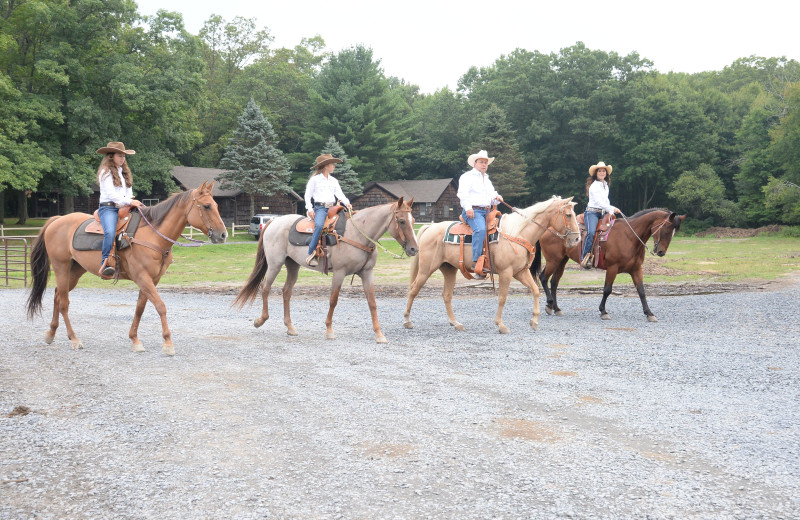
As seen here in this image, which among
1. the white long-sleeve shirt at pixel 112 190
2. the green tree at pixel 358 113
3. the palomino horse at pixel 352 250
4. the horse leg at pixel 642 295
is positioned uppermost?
the green tree at pixel 358 113

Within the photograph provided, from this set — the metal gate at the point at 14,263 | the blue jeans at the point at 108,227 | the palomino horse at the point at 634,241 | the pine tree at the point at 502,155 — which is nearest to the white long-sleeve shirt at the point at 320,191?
the blue jeans at the point at 108,227

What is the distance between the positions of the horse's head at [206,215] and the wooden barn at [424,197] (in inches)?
2084

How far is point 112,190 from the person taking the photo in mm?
8930

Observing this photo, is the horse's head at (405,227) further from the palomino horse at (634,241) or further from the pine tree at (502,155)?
the pine tree at (502,155)

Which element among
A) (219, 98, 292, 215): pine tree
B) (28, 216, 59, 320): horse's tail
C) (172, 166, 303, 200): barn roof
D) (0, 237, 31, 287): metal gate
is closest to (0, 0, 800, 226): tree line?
(219, 98, 292, 215): pine tree

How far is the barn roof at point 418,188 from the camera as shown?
6328cm

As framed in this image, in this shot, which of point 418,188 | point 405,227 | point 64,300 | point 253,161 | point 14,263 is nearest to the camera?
point 64,300

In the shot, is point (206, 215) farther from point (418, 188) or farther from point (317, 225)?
point (418, 188)

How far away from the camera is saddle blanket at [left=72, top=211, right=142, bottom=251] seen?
9117mm

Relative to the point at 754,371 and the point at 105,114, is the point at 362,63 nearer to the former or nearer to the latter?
the point at 105,114

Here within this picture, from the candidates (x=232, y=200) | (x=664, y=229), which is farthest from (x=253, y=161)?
(x=664, y=229)

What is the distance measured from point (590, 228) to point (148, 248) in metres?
8.65

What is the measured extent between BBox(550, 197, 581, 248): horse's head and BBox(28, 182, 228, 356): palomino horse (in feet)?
19.3

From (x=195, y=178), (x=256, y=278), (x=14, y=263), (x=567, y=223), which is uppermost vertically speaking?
(x=195, y=178)
